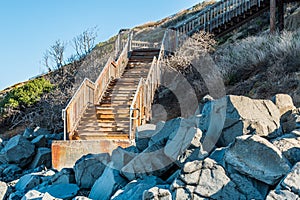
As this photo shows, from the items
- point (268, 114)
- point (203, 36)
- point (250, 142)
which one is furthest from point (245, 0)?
point (250, 142)

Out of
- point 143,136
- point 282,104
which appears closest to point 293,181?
point 282,104

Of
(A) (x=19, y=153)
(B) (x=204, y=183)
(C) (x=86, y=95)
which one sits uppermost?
(C) (x=86, y=95)

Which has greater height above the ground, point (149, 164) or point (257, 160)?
point (257, 160)

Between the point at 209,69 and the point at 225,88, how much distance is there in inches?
114

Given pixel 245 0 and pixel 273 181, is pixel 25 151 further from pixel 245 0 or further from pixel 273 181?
pixel 245 0

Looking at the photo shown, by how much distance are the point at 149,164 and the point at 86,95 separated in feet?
21.7

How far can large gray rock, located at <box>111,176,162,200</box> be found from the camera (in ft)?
18.2

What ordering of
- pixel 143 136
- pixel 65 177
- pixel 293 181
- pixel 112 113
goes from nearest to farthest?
pixel 293 181 < pixel 143 136 < pixel 65 177 < pixel 112 113

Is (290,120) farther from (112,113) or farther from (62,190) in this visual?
(112,113)

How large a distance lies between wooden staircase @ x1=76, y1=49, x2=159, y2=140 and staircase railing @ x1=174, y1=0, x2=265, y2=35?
5.32 meters

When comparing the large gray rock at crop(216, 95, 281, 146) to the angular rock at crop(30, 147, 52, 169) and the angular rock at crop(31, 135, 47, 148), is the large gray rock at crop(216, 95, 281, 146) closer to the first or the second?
the angular rock at crop(30, 147, 52, 169)

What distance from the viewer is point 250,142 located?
5156mm

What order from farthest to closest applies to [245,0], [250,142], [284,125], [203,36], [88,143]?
1. [245,0]
2. [203,36]
3. [88,143]
4. [284,125]
5. [250,142]

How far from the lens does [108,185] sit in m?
6.63
